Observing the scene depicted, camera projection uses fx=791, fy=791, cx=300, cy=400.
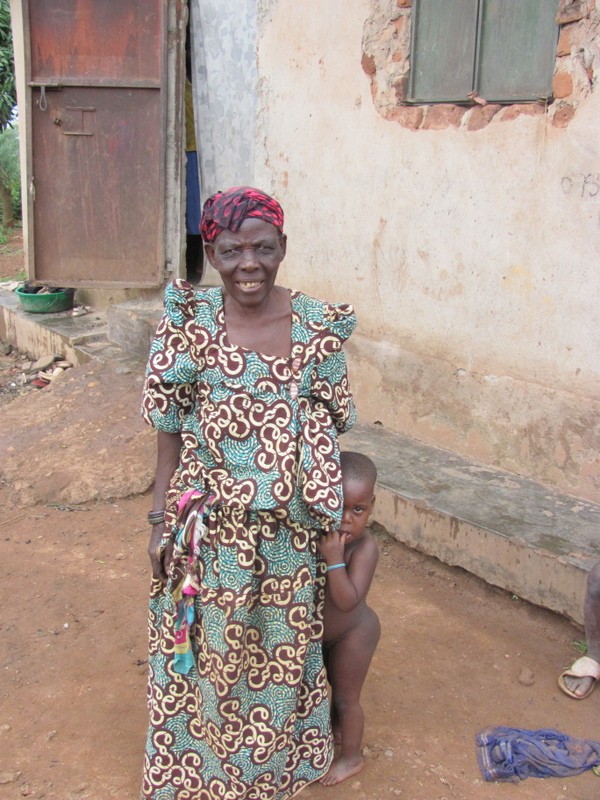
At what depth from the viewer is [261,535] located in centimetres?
196

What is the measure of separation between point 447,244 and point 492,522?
1.39 meters

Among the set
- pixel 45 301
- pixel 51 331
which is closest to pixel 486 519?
pixel 51 331

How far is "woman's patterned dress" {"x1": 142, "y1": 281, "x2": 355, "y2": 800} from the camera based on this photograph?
1.92 meters

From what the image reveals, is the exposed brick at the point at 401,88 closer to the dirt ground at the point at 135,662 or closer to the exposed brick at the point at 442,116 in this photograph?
the exposed brick at the point at 442,116

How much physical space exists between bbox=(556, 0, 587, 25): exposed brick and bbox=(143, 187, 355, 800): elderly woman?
Result: 6.59 feet

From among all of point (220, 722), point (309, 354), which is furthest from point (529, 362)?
point (220, 722)

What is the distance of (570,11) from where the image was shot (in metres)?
3.21

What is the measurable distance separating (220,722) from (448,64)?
10.2ft

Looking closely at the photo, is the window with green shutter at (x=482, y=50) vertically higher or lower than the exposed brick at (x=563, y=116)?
higher

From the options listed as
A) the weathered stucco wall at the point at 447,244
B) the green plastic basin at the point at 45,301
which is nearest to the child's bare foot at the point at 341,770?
the weathered stucco wall at the point at 447,244

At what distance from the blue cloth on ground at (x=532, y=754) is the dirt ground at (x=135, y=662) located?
3 centimetres

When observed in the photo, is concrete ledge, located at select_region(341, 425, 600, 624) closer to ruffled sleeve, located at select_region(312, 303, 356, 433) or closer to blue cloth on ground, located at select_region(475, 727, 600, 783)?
blue cloth on ground, located at select_region(475, 727, 600, 783)

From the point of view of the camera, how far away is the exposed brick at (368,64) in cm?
405

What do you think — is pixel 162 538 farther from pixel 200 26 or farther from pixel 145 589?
pixel 200 26
